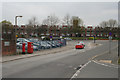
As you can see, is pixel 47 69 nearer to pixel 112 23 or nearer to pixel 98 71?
pixel 98 71

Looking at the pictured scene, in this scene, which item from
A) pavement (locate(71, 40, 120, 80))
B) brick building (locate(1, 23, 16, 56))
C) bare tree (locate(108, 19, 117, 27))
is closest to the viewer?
pavement (locate(71, 40, 120, 80))

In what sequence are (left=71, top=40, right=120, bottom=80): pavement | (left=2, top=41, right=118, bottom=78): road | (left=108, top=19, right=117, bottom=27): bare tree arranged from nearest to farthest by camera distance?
(left=2, top=41, right=118, bottom=78): road, (left=71, top=40, right=120, bottom=80): pavement, (left=108, top=19, right=117, bottom=27): bare tree

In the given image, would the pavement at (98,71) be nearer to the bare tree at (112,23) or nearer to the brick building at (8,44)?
the brick building at (8,44)

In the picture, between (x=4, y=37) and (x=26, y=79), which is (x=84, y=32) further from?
(x=26, y=79)

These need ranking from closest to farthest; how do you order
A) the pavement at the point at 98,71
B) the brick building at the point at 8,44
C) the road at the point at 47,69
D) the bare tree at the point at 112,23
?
the road at the point at 47,69, the pavement at the point at 98,71, the brick building at the point at 8,44, the bare tree at the point at 112,23

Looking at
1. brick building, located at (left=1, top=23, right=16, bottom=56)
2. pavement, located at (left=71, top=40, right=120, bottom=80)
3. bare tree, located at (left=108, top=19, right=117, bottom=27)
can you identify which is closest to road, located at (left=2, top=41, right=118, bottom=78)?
pavement, located at (left=71, top=40, right=120, bottom=80)

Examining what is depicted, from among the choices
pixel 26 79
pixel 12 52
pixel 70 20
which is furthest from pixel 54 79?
pixel 70 20

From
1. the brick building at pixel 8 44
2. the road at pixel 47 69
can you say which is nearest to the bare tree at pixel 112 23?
the brick building at pixel 8 44

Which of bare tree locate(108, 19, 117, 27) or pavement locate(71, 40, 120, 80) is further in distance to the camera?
bare tree locate(108, 19, 117, 27)

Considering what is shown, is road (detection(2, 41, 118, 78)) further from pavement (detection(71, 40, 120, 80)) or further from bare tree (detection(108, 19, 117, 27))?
bare tree (detection(108, 19, 117, 27))

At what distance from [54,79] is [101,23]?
10073cm

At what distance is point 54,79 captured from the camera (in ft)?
30.4

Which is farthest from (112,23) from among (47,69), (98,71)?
(47,69)

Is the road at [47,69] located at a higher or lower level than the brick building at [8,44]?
lower
